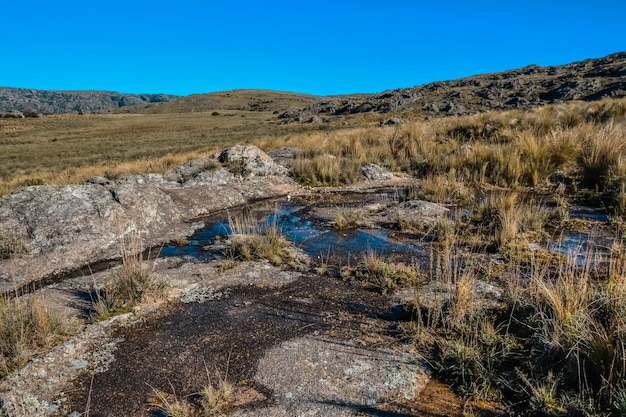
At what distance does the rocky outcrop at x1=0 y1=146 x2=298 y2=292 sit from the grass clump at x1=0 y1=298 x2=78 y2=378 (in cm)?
88

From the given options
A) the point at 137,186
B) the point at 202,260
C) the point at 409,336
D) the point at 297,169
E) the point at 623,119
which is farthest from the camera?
the point at 623,119

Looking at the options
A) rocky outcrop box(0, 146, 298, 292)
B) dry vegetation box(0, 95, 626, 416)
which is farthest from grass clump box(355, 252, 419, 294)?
rocky outcrop box(0, 146, 298, 292)

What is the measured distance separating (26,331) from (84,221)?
111 inches

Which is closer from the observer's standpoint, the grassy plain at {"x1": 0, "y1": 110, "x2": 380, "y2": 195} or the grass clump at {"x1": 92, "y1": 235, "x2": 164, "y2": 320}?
the grass clump at {"x1": 92, "y1": 235, "x2": 164, "y2": 320}

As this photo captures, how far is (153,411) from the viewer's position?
2658 mm

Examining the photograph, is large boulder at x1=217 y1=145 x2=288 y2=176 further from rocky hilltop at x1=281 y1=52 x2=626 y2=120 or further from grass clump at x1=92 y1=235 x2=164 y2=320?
rocky hilltop at x1=281 y1=52 x2=626 y2=120

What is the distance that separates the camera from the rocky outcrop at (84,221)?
200 inches

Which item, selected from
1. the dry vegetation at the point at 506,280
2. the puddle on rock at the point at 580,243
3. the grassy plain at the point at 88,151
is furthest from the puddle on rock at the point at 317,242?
the grassy plain at the point at 88,151

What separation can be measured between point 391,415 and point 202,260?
3.24m

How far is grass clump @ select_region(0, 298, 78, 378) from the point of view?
3.05 meters

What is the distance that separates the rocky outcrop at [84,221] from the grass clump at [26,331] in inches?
34.6

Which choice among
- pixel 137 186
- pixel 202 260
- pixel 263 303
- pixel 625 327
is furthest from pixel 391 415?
pixel 137 186

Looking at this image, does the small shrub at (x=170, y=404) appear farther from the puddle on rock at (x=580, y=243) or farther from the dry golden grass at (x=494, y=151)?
the dry golden grass at (x=494, y=151)

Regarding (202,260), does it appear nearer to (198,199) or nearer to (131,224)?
(131,224)
